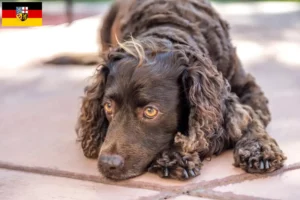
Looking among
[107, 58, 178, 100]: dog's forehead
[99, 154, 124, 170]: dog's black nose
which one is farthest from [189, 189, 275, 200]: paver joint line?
[107, 58, 178, 100]: dog's forehead

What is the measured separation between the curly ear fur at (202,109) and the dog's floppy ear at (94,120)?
1.67 feet

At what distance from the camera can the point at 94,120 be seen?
3557mm

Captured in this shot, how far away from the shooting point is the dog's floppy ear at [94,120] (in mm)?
3511

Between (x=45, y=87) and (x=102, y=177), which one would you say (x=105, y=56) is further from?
(x=45, y=87)

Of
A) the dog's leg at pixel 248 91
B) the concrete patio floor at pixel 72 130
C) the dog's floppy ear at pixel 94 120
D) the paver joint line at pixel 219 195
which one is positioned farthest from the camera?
the dog's leg at pixel 248 91

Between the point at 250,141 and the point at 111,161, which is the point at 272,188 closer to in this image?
the point at 250,141

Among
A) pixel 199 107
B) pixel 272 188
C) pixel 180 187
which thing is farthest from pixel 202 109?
pixel 272 188

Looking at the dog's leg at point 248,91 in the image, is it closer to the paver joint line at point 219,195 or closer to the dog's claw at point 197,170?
the dog's claw at point 197,170

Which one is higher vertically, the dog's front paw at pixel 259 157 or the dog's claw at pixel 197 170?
the dog's front paw at pixel 259 157

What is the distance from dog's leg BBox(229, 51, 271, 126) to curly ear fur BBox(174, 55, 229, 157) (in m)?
0.62

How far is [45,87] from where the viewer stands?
5.22 metres

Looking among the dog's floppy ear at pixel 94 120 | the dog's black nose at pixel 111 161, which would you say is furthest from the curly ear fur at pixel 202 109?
the dog's floppy ear at pixel 94 120

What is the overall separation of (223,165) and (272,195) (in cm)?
45

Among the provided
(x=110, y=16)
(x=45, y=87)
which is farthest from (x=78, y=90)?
(x=110, y=16)
